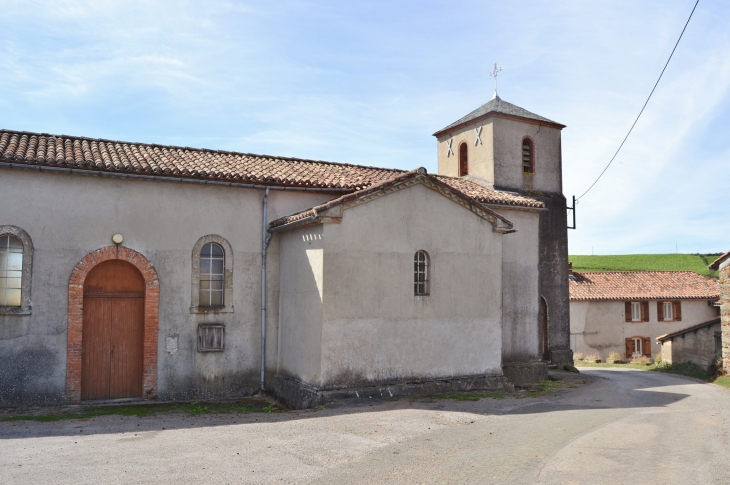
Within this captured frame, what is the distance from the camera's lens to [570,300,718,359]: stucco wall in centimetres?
3697

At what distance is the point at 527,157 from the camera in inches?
839

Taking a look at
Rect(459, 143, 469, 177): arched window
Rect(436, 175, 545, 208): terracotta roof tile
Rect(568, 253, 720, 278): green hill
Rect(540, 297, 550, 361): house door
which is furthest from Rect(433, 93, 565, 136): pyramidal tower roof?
Rect(568, 253, 720, 278): green hill

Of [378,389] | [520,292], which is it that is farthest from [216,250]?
[520,292]

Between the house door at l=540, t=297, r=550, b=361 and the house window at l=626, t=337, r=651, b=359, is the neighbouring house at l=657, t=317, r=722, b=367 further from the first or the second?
the house window at l=626, t=337, r=651, b=359

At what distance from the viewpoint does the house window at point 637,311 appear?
124 ft

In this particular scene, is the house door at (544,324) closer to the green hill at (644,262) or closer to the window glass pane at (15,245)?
the window glass pane at (15,245)

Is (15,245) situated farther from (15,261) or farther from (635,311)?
(635,311)

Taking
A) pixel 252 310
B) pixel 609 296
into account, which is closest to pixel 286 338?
pixel 252 310

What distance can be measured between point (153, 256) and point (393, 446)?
757cm

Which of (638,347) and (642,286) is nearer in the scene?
(638,347)

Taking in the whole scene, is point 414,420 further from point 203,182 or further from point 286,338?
point 203,182

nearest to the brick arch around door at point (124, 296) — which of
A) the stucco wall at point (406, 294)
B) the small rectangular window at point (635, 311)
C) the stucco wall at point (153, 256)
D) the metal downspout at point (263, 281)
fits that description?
the stucco wall at point (153, 256)

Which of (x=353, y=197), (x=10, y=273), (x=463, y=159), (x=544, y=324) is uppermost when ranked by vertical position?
(x=463, y=159)

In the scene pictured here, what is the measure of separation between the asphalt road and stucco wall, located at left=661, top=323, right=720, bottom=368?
443 inches
